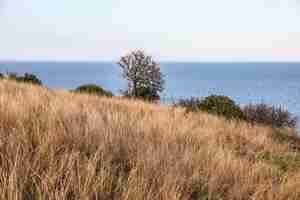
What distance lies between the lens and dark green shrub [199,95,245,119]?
11538mm

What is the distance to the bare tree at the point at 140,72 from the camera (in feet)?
83.3

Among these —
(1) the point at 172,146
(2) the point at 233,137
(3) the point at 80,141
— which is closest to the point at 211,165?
(1) the point at 172,146

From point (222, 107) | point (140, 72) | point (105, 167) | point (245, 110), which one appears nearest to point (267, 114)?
point (245, 110)

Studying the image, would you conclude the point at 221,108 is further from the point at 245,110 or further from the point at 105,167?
the point at 105,167

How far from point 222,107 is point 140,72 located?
14368 mm

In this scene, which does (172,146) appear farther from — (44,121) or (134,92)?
(134,92)

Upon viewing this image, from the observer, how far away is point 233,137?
6.76 m

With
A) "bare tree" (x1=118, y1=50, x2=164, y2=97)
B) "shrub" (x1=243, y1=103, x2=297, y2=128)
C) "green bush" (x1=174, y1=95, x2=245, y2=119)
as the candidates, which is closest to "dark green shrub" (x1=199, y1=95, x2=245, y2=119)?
"green bush" (x1=174, y1=95, x2=245, y2=119)

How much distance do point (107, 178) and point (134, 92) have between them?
22.2 metres

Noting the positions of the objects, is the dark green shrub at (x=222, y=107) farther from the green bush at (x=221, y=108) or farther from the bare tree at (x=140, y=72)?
the bare tree at (x=140, y=72)

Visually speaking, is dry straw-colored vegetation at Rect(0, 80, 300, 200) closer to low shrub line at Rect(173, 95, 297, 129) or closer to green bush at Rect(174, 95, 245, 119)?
green bush at Rect(174, 95, 245, 119)

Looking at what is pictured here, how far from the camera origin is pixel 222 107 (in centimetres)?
1188

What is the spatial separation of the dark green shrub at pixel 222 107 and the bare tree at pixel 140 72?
12.8 meters

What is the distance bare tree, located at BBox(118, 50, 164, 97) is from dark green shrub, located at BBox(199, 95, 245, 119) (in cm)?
1277
